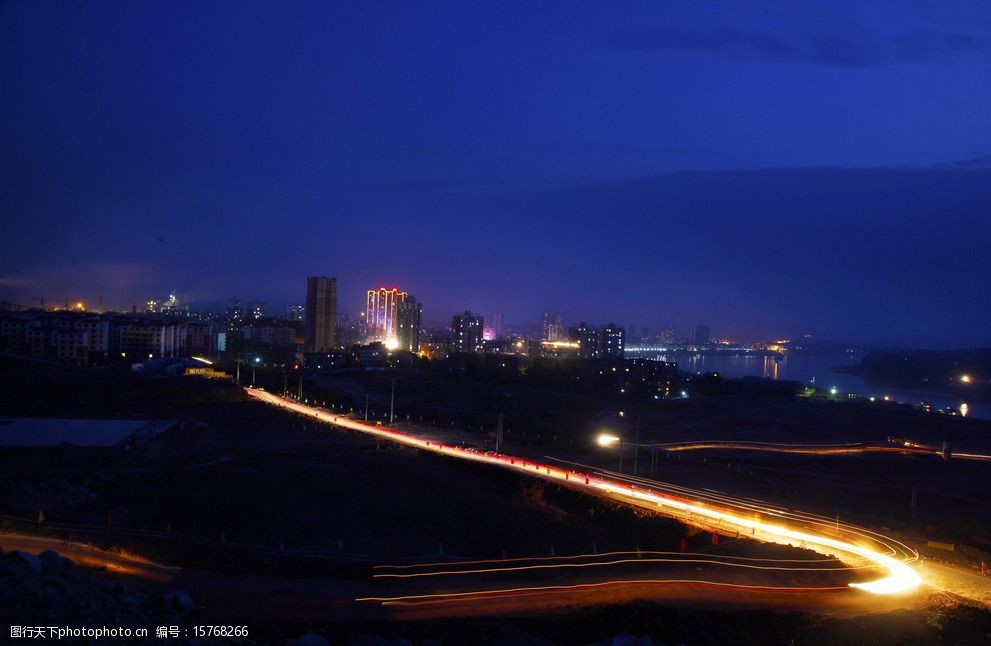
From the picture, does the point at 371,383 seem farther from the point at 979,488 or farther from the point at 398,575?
the point at 398,575

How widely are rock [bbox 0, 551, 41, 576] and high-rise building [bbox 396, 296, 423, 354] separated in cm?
7576

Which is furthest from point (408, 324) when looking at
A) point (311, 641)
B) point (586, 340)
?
point (311, 641)

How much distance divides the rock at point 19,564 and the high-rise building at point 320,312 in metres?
70.3

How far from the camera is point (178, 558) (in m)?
8.81

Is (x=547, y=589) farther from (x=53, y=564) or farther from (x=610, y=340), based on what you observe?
(x=610, y=340)

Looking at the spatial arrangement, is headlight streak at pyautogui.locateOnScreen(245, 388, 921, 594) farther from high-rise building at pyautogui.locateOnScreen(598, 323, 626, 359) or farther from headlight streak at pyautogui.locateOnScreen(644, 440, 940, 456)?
high-rise building at pyautogui.locateOnScreen(598, 323, 626, 359)

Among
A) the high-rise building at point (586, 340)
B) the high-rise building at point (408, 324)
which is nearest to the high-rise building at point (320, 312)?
the high-rise building at point (408, 324)

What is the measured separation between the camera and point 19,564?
4363 millimetres

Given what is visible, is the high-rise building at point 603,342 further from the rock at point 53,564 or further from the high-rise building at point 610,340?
the rock at point 53,564

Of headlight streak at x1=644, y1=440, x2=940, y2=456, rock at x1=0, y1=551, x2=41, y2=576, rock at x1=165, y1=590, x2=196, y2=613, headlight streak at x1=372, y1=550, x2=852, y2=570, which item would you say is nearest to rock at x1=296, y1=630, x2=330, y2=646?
rock at x1=165, y1=590, x2=196, y2=613

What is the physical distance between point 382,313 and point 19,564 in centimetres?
8999

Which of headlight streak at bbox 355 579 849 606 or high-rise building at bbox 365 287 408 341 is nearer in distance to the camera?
headlight streak at bbox 355 579 849 606

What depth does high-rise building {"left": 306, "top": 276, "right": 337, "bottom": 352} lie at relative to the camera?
242ft

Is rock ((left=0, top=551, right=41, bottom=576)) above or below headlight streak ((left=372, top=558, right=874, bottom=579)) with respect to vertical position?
above
